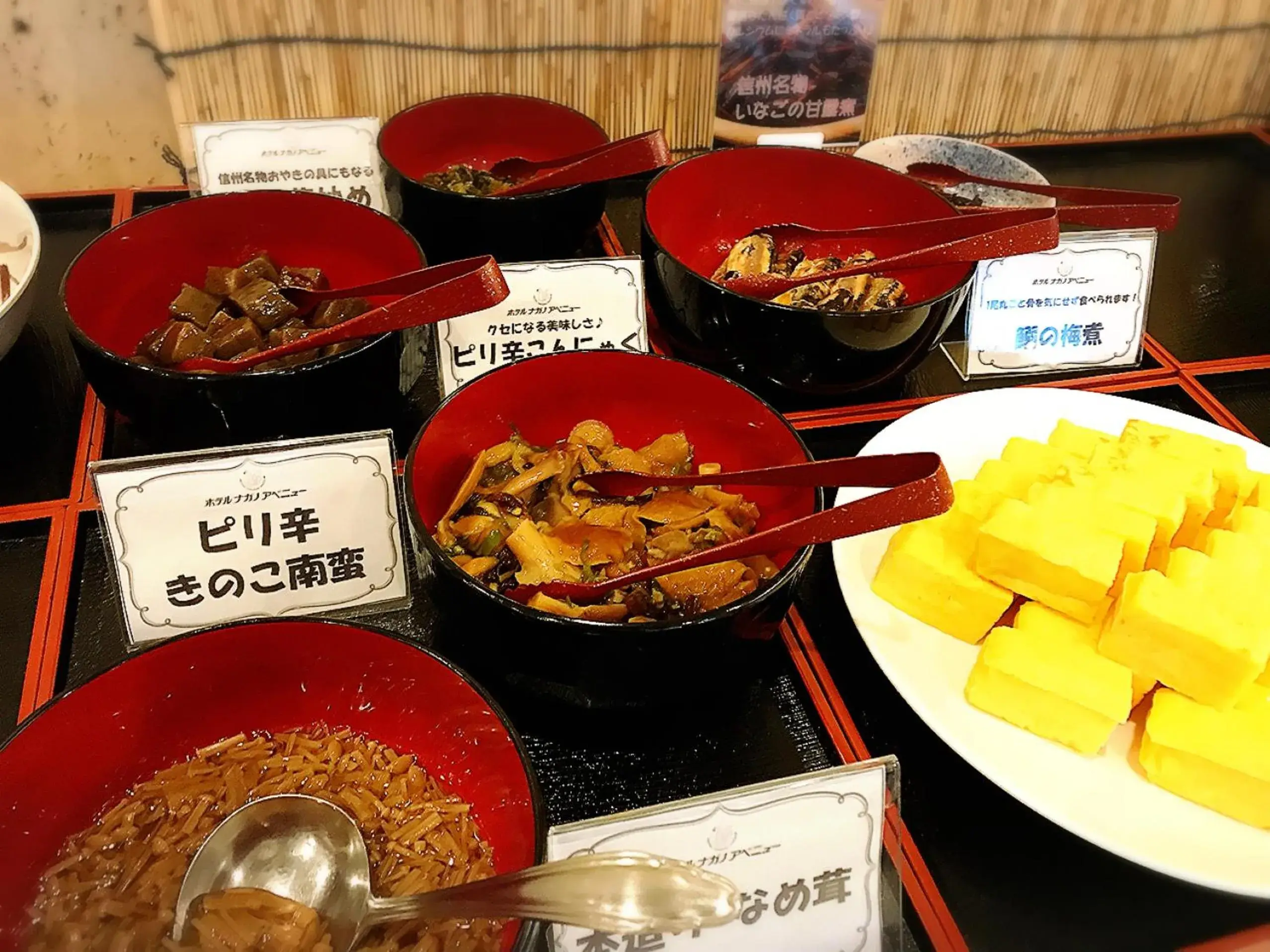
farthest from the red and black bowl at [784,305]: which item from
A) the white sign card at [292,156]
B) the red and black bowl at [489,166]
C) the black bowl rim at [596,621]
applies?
the white sign card at [292,156]

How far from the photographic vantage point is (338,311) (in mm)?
1395

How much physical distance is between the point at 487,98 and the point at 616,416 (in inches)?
33.9

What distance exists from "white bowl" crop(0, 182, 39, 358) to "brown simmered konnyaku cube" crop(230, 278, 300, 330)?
0.84ft

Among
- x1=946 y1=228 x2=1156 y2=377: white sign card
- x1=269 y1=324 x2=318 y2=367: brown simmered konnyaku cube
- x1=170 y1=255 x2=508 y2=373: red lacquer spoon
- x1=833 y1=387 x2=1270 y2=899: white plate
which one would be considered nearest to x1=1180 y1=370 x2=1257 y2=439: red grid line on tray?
x1=946 y1=228 x2=1156 y2=377: white sign card

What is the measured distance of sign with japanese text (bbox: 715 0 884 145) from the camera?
1803 millimetres

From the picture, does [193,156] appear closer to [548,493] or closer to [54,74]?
[54,74]

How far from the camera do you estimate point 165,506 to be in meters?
1.00

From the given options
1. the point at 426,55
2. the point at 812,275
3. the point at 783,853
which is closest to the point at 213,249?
the point at 426,55

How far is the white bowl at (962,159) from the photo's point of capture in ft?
5.97

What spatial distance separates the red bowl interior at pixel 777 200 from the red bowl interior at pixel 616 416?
431 mm

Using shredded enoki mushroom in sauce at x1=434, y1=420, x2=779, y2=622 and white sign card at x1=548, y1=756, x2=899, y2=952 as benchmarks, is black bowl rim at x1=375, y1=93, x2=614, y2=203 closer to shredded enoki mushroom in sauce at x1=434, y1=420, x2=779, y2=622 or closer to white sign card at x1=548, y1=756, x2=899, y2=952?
shredded enoki mushroom in sauce at x1=434, y1=420, x2=779, y2=622

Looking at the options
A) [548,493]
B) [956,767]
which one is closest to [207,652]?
[548,493]

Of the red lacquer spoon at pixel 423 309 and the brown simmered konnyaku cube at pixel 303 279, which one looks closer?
the red lacquer spoon at pixel 423 309

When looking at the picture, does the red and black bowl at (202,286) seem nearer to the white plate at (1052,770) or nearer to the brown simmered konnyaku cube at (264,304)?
the brown simmered konnyaku cube at (264,304)
